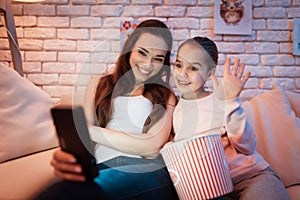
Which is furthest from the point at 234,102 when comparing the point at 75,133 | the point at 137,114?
the point at 75,133

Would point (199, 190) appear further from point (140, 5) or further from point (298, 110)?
point (140, 5)

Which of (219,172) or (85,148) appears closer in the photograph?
(85,148)

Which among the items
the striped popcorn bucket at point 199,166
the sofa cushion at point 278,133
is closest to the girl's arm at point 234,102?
the striped popcorn bucket at point 199,166

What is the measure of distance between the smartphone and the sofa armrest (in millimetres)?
77

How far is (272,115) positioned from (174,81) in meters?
0.50

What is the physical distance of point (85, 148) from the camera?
63 cm

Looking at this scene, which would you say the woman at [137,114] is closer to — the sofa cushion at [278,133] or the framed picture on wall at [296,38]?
the sofa cushion at [278,133]

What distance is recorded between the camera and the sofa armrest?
2.20ft

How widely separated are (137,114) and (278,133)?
0.56 m

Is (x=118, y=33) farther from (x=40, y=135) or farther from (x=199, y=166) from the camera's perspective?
(x=199, y=166)

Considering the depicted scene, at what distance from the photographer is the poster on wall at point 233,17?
1606mm

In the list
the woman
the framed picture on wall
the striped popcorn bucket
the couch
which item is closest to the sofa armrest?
the couch

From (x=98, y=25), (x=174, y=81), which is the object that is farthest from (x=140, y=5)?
(x=174, y=81)

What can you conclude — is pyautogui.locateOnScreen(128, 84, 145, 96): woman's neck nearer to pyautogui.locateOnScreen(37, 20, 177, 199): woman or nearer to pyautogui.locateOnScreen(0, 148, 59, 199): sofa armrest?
pyautogui.locateOnScreen(37, 20, 177, 199): woman
